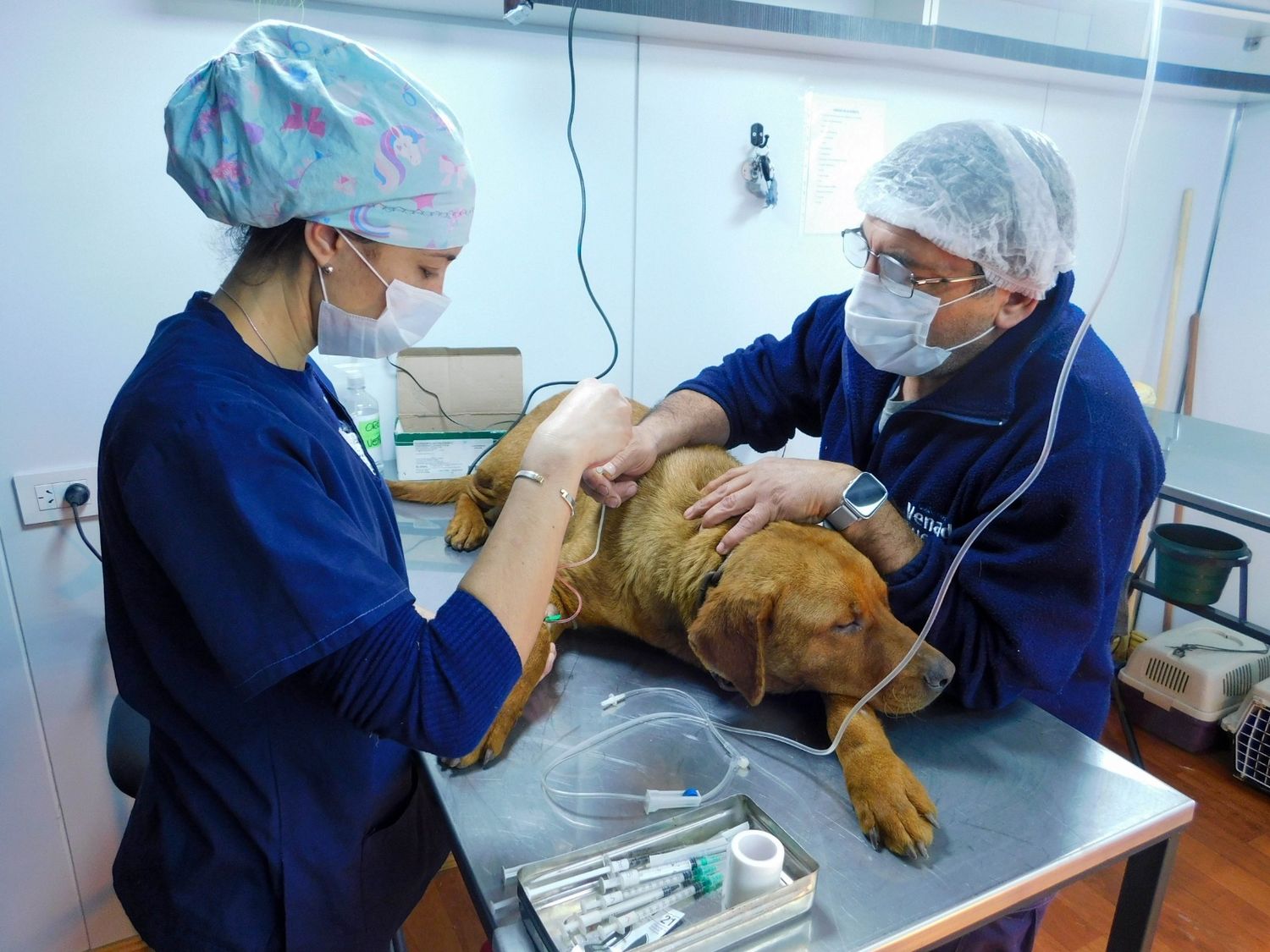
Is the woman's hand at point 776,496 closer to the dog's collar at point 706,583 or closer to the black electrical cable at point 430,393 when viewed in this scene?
the dog's collar at point 706,583

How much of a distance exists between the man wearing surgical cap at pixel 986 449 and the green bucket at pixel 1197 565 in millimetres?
1801

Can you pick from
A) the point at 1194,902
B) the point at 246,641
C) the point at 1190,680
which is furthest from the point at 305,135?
the point at 1190,680

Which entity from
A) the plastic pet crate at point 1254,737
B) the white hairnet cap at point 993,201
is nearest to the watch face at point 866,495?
the white hairnet cap at point 993,201

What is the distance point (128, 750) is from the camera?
1.58 m

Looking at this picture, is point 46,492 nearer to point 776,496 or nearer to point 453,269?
point 453,269

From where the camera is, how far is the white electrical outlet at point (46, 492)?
1.94m

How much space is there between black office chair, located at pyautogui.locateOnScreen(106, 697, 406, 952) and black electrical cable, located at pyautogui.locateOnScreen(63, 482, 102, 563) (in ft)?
2.00

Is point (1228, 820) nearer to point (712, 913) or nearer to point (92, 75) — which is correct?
point (712, 913)

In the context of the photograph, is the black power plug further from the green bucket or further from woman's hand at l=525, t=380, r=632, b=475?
the green bucket

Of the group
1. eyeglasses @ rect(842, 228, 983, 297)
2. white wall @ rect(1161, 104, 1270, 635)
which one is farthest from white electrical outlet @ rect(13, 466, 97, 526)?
white wall @ rect(1161, 104, 1270, 635)

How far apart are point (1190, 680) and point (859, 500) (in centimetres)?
257

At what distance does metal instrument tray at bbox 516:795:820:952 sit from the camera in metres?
0.93

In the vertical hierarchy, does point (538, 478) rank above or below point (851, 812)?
above

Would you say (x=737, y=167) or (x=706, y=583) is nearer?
(x=706, y=583)
